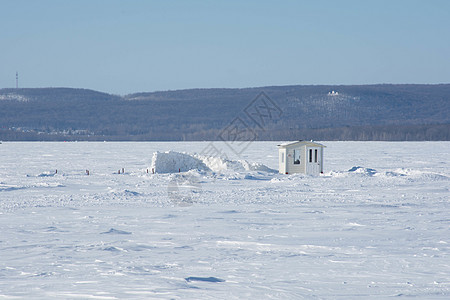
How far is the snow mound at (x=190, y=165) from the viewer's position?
30.9 metres

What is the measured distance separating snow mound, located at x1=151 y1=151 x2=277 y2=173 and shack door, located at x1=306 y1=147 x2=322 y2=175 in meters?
2.24

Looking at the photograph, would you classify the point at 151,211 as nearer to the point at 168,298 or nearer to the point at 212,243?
the point at 212,243

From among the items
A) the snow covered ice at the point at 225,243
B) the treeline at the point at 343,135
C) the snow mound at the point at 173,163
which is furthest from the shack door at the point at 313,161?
the treeline at the point at 343,135

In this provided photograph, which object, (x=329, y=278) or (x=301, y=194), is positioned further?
(x=301, y=194)

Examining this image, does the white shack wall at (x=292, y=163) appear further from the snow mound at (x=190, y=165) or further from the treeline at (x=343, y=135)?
the treeline at (x=343, y=135)

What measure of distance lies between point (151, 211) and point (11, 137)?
15631cm

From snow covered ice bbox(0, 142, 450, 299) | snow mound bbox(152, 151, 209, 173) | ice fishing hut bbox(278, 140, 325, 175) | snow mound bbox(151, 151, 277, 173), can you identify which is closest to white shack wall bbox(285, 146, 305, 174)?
ice fishing hut bbox(278, 140, 325, 175)

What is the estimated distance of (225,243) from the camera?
1133cm

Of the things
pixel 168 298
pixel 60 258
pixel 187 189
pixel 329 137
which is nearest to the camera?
pixel 168 298

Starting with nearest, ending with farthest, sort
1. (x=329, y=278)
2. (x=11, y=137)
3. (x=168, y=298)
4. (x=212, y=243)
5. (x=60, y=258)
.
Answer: (x=168, y=298), (x=329, y=278), (x=60, y=258), (x=212, y=243), (x=11, y=137)

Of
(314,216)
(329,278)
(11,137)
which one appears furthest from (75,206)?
(11,137)

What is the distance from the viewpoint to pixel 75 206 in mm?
16984

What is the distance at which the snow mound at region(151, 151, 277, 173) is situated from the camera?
30.9m

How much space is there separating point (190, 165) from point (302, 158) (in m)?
5.78
